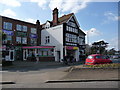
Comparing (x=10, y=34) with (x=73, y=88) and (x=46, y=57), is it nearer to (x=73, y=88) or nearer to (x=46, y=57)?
(x=46, y=57)

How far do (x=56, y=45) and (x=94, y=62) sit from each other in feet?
54.6

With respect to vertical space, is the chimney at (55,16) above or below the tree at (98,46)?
above

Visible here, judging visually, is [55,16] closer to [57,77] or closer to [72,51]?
[72,51]

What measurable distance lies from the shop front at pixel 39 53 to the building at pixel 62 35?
1.54m

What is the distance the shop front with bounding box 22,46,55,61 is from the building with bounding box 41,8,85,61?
1.54 metres

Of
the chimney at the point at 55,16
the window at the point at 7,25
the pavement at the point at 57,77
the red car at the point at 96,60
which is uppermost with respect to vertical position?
the chimney at the point at 55,16

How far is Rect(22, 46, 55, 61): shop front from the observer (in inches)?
1115

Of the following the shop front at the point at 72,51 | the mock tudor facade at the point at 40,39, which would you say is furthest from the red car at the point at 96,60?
the shop front at the point at 72,51

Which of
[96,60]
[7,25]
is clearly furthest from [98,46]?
[96,60]

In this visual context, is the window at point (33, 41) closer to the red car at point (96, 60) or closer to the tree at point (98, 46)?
the red car at point (96, 60)

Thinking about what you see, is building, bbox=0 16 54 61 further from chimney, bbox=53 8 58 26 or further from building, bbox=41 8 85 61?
chimney, bbox=53 8 58 26

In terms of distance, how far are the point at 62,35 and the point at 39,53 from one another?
22.3 feet

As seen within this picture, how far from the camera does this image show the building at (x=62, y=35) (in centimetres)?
3072

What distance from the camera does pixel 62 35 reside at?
1206 inches
